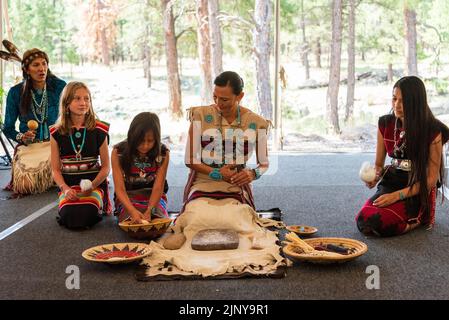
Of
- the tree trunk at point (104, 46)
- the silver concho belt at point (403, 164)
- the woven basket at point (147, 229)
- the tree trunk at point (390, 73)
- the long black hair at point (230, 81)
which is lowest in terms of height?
the woven basket at point (147, 229)

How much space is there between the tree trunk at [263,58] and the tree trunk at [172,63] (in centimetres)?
99

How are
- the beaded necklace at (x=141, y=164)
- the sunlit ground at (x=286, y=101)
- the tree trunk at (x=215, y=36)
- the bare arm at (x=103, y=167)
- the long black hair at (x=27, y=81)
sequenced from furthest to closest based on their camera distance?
the tree trunk at (x=215, y=36) < the sunlit ground at (x=286, y=101) < the long black hair at (x=27, y=81) < the bare arm at (x=103, y=167) < the beaded necklace at (x=141, y=164)

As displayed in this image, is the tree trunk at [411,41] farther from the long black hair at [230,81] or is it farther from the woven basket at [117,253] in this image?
the woven basket at [117,253]

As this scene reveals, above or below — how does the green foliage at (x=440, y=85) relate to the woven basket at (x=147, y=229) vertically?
above

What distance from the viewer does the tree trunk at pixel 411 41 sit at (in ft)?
21.7

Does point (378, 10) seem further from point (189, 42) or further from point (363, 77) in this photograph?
point (189, 42)

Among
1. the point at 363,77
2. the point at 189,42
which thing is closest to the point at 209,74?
the point at 189,42

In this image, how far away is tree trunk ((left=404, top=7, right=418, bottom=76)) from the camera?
21.7 ft

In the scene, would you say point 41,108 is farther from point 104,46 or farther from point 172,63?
point 104,46

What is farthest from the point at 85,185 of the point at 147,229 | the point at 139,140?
the point at 147,229

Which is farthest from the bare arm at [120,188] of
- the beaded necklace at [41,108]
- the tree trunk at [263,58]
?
the tree trunk at [263,58]

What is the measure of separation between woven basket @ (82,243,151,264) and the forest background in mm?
4027

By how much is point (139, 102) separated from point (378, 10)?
298 centimetres

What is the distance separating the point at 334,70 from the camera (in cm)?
687
